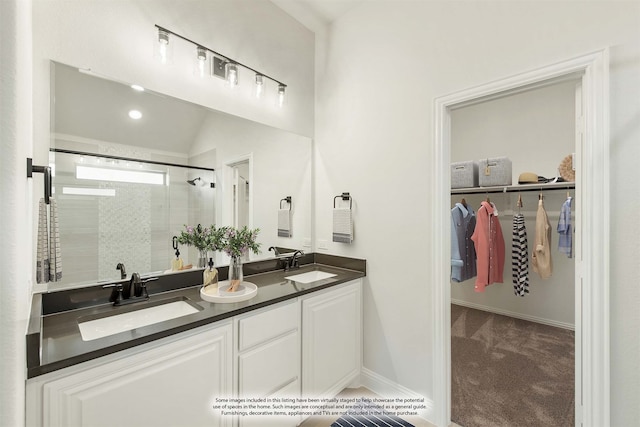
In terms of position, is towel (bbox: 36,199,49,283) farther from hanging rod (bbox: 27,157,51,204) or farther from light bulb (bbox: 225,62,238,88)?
light bulb (bbox: 225,62,238,88)

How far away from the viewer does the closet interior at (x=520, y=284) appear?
2.07m

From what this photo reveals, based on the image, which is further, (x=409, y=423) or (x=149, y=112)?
(x=409, y=423)

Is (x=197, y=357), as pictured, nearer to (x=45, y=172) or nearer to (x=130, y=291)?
(x=130, y=291)

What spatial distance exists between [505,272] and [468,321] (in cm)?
80

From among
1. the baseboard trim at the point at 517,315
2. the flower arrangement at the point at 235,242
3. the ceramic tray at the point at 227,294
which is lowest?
the baseboard trim at the point at 517,315

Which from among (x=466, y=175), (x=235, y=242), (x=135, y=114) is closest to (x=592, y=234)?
(x=235, y=242)

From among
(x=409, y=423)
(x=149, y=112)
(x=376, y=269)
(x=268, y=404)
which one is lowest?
(x=409, y=423)

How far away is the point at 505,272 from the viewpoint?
358cm

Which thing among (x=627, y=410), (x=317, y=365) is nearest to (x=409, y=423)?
(x=317, y=365)

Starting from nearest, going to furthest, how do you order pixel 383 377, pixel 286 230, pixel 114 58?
pixel 114 58 → pixel 383 377 → pixel 286 230

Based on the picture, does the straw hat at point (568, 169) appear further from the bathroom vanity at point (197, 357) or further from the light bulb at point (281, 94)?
the light bulb at point (281, 94)

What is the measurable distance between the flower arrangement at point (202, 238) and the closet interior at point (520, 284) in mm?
1909

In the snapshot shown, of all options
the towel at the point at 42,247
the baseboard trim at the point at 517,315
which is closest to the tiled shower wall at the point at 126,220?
the towel at the point at 42,247

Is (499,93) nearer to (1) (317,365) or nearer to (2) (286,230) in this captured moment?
(2) (286,230)
